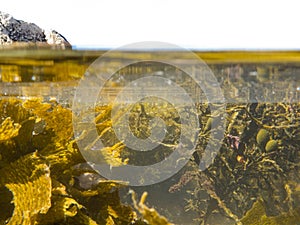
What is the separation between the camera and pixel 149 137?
794 mm

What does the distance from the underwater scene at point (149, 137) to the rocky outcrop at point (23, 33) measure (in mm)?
297

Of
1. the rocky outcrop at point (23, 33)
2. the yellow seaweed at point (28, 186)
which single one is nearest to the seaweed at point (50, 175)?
the yellow seaweed at point (28, 186)

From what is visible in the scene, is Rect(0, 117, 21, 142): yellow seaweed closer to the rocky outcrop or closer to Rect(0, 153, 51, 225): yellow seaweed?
Rect(0, 153, 51, 225): yellow seaweed

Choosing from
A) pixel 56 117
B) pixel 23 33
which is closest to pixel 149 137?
pixel 56 117

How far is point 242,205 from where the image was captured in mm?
682

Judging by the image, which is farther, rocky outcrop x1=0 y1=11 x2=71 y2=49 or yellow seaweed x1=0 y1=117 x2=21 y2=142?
rocky outcrop x1=0 y1=11 x2=71 y2=49

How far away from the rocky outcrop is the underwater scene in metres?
0.30

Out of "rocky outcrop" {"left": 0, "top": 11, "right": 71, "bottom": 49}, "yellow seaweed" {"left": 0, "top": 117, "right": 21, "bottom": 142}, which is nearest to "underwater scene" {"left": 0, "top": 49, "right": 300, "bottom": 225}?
"yellow seaweed" {"left": 0, "top": 117, "right": 21, "bottom": 142}

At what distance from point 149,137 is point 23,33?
14.6 inches

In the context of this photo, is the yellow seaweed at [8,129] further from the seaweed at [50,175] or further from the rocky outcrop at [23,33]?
the rocky outcrop at [23,33]

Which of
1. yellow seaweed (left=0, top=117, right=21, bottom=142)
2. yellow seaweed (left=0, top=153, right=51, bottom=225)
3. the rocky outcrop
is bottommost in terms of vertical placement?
yellow seaweed (left=0, top=153, right=51, bottom=225)

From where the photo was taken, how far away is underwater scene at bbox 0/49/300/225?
0.53 metres

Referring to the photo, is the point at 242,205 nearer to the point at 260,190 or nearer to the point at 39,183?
the point at 260,190

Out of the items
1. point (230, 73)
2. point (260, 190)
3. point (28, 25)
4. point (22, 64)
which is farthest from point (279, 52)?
point (28, 25)
